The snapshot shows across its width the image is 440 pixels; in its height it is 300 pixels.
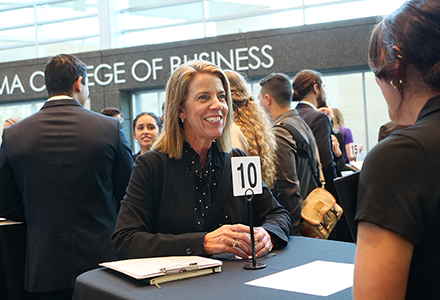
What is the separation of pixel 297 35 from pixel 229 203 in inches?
313

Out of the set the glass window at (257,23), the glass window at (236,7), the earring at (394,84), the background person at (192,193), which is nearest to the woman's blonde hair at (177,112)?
the background person at (192,193)

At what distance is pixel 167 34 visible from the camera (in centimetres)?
1174

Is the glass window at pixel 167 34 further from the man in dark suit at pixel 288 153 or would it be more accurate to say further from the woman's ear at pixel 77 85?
the woman's ear at pixel 77 85

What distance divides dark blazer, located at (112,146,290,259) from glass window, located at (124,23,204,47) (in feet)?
32.1

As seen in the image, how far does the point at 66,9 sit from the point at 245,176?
1222 centimetres

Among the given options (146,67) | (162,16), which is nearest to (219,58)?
(146,67)

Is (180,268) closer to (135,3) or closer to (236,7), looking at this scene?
(236,7)

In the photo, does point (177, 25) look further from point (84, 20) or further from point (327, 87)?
point (327, 87)

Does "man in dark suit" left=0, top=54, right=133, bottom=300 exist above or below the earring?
below

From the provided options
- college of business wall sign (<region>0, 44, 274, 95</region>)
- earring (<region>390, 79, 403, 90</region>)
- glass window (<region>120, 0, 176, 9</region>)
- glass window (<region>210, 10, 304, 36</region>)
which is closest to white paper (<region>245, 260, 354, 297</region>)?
earring (<region>390, 79, 403, 90</region>)

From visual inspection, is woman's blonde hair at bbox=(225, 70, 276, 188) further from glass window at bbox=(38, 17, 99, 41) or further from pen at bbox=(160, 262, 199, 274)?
glass window at bbox=(38, 17, 99, 41)

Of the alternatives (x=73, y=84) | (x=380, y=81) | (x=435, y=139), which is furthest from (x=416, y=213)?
(x=73, y=84)

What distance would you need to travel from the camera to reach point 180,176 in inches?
85.3

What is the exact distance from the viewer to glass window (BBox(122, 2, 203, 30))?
11688mm
